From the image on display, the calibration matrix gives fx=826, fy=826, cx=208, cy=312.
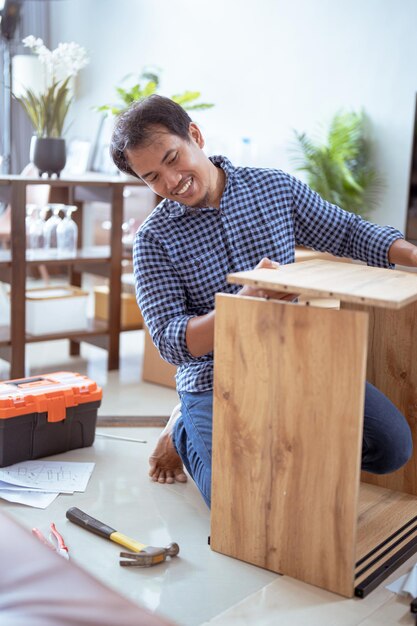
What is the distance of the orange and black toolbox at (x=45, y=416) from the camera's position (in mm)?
2660

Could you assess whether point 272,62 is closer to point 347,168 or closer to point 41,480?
point 347,168

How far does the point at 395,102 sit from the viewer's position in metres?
5.08

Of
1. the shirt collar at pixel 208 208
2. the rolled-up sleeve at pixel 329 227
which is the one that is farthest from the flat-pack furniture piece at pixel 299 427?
the shirt collar at pixel 208 208

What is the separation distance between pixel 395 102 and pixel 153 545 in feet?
12.2

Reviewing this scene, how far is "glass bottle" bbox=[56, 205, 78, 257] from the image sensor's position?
387 centimetres

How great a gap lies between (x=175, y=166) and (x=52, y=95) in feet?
6.06

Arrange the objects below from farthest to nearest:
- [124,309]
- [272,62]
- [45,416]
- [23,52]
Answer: [23,52]
[272,62]
[124,309]
[45,416]

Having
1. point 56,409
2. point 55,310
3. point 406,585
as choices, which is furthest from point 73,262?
point 406,585

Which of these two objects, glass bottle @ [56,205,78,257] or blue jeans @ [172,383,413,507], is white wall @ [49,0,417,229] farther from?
blue jeans @ [172,383,413,507]

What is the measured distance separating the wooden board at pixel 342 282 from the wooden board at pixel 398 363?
0.90 ft

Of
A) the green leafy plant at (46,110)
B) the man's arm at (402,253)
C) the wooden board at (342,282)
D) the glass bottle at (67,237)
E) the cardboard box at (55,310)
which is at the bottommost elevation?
the cardboard box at (55,310)

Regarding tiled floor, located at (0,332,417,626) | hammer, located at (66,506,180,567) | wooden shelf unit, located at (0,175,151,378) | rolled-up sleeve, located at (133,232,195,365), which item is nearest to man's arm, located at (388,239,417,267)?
rolled-up sleeve, located at (133,232,195,365)

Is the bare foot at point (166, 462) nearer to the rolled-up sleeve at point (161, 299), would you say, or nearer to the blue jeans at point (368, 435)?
the blue jeans at point (368, 435)

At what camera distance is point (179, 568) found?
80.6 inches
